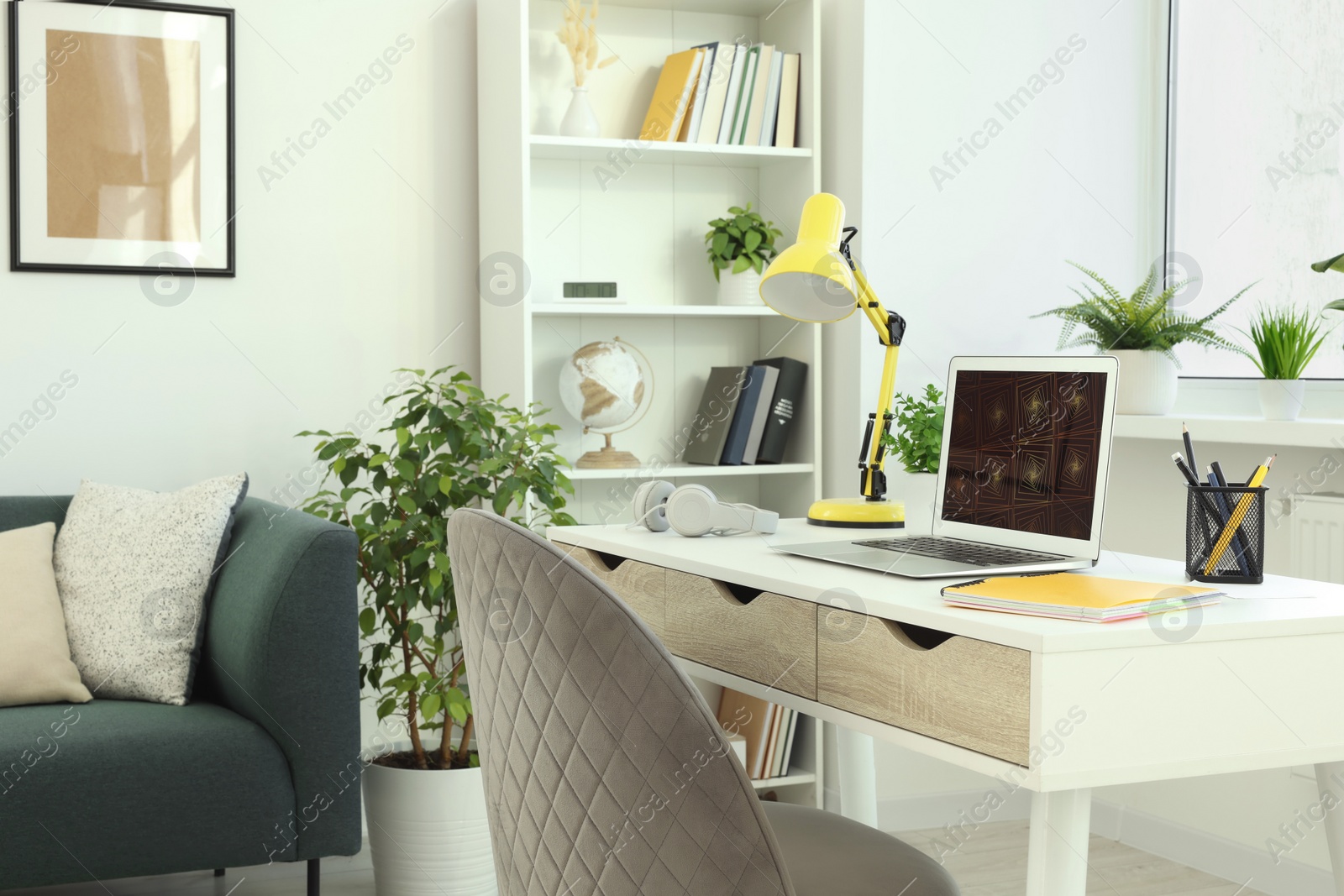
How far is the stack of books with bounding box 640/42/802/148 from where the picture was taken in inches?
113

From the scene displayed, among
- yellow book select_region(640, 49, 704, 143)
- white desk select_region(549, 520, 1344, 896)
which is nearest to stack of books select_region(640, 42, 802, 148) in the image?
yellow book select_region(640, 49, 704, 143)

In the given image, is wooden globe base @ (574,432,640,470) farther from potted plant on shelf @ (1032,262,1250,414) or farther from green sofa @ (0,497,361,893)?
potted plant on shelf @ (1032,262,1250,414)

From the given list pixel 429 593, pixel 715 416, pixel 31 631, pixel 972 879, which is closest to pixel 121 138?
pixel 31 631

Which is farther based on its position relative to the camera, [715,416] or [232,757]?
[715,416]

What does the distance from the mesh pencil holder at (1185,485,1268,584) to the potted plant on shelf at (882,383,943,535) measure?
480 millimetres

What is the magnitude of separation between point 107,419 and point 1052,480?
6.56 ft

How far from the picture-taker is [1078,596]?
1308 millimetres

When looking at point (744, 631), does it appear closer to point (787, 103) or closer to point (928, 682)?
point (928, 682)

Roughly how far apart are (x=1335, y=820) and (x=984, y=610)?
1.85 feet

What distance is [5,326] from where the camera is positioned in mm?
2643

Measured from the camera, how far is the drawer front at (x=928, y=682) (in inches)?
47.4

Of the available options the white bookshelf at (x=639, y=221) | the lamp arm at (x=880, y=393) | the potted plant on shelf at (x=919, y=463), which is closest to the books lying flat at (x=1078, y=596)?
the potted plant on shelf at (x=919, y=463)

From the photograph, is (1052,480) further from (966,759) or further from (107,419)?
(107,419)

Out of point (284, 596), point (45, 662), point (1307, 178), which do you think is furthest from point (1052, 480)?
point (45, 662)
